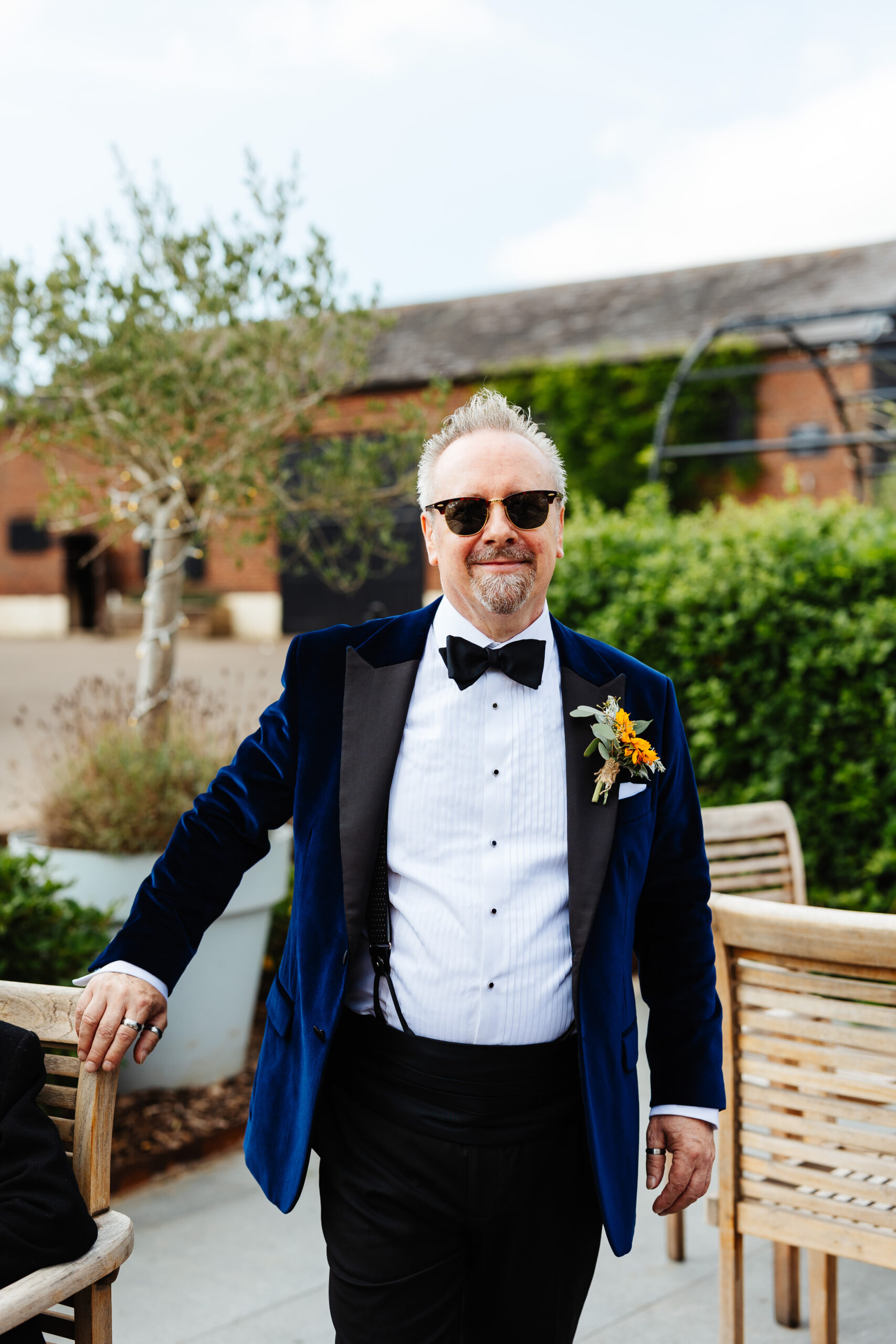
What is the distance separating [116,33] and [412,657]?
4.03 metres

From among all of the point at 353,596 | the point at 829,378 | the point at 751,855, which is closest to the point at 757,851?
the point at 751,855

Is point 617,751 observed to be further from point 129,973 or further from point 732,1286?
point 732,1286

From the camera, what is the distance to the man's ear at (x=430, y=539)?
1.98 meters

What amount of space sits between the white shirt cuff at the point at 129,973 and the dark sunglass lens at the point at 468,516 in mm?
837

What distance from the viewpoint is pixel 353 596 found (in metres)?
22.0

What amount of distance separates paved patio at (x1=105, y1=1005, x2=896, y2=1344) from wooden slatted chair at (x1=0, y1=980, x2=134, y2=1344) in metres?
1.27

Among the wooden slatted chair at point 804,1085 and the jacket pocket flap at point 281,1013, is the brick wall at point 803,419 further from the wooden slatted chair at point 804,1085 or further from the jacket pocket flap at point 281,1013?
the jacket pocket flap at point 281,1013

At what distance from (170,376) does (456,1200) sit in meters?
3.87

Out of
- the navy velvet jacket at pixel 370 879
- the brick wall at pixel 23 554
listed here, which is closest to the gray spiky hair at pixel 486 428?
the navy velvet jacket at pixel 370 879

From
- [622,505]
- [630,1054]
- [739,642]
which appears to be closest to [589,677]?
[630,1054]

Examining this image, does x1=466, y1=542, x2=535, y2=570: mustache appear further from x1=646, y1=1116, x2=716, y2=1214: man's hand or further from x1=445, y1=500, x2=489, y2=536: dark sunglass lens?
x1=646, y1=1116, x2=716, y2=1214: man's hand

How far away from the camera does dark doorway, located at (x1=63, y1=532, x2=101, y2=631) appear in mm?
26688

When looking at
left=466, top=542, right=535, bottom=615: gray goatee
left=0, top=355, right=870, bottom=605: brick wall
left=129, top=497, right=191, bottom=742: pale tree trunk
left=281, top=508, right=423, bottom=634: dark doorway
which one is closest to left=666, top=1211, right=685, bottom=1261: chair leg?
left=466, top=542, right=535, bottom=615: gray goatee

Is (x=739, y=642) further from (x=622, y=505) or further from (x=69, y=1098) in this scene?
(x=622, y=505)
